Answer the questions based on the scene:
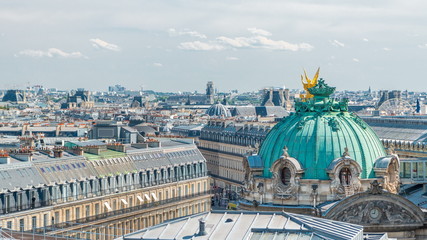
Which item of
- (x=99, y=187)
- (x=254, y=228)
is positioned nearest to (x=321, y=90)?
(x=254, y=228)

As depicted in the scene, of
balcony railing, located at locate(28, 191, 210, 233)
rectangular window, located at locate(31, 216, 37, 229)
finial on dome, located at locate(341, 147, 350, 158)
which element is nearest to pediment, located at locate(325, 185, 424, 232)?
finial on dome, located at locate(341, 147, 350, 158)

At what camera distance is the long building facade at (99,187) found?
84500 millimetres

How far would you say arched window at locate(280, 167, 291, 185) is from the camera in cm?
5265

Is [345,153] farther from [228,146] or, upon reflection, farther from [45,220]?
[228,146]

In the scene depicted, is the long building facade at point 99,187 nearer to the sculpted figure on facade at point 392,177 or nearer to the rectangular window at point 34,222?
the rectangular window at point 34,222

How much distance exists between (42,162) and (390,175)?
44.8 m

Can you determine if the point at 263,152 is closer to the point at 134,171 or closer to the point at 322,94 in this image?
the point at 322,94

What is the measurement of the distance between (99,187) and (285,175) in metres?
46.1

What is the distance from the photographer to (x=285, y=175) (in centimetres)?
5284

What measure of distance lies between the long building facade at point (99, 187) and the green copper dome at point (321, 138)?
30072mm

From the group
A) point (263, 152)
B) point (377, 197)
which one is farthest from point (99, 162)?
point (377, 197)

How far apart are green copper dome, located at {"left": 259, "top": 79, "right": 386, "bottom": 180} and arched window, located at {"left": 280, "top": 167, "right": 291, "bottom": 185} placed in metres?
0.81

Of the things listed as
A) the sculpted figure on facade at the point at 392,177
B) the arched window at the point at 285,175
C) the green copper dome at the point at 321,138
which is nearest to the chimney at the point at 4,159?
the green copper dome at the point at 321,138

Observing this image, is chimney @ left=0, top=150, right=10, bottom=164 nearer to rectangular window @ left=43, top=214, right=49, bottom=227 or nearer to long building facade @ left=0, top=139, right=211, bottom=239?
long building facade @ left=0, top=139, right=211, bottom=239
